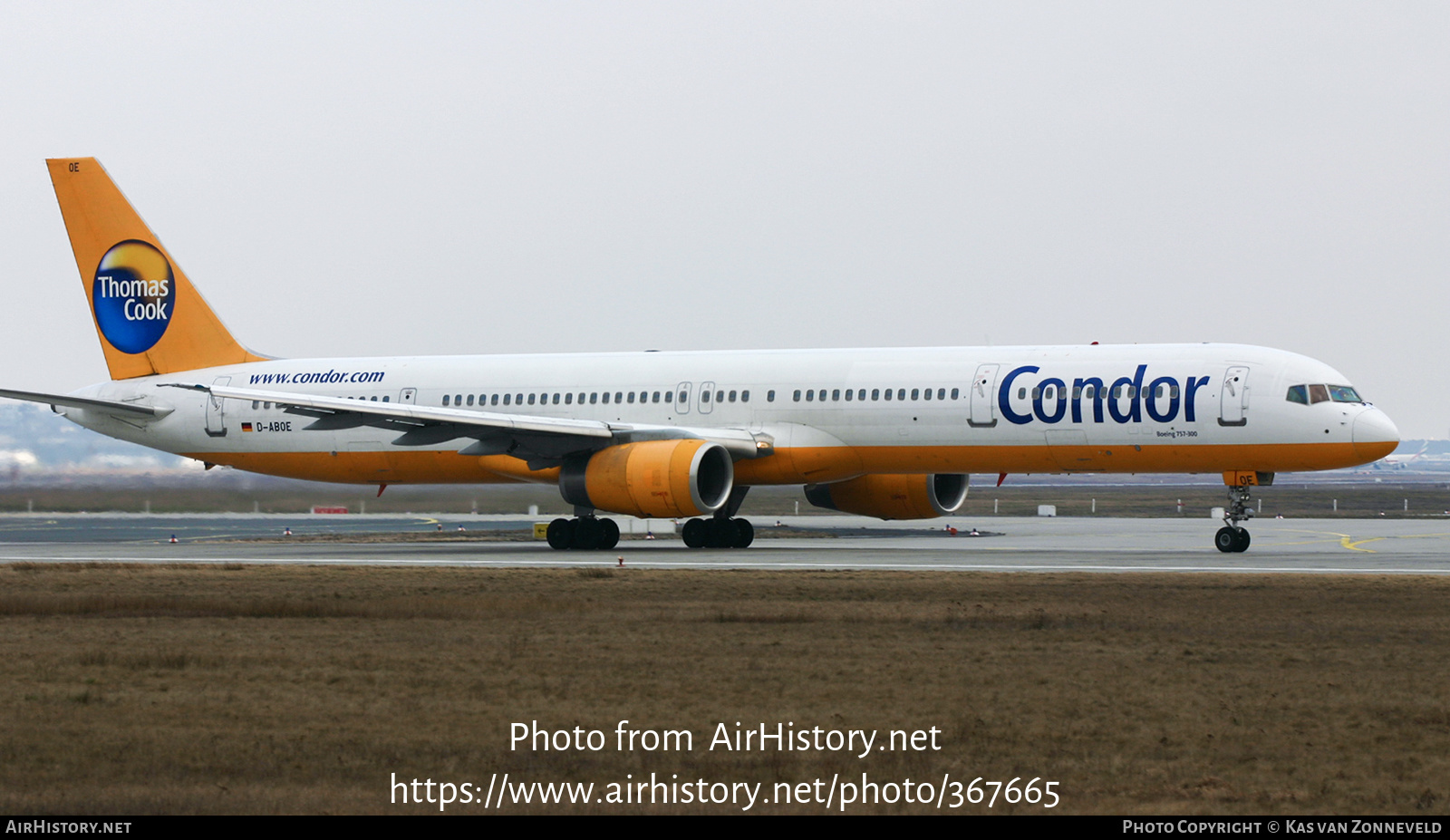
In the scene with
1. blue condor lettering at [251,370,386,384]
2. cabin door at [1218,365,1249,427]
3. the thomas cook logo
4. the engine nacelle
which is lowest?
the engine nacelle

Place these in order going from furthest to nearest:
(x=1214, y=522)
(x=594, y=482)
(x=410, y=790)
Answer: (x=1214, y=522)
(x=594, y=482)
(x=410, y=790)

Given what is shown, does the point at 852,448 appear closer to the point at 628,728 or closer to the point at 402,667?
the point at 402,667

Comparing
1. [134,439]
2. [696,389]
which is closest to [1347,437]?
[696,389]

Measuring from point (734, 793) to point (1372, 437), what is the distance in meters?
24.4

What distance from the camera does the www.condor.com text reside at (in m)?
8.67

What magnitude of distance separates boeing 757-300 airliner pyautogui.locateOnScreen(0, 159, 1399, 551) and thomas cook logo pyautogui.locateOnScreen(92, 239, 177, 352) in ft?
0.17

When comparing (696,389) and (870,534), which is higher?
(696,389)

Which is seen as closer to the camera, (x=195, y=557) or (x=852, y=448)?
(x=195, y=557)

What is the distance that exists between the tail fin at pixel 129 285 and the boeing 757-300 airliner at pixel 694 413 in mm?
52

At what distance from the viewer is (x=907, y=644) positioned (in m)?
15.4

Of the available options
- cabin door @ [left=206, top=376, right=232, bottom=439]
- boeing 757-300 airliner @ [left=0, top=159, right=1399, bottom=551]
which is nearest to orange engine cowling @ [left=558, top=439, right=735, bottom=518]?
boeing 757-300 airliner @ [left=0, top=159, right=1399, bottom=551]

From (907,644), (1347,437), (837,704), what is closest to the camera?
(837,704)

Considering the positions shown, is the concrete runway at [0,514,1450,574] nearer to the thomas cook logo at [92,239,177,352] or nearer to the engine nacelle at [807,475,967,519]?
the engine nacelle at [807,475,967,519]

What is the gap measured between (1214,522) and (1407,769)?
131ft
